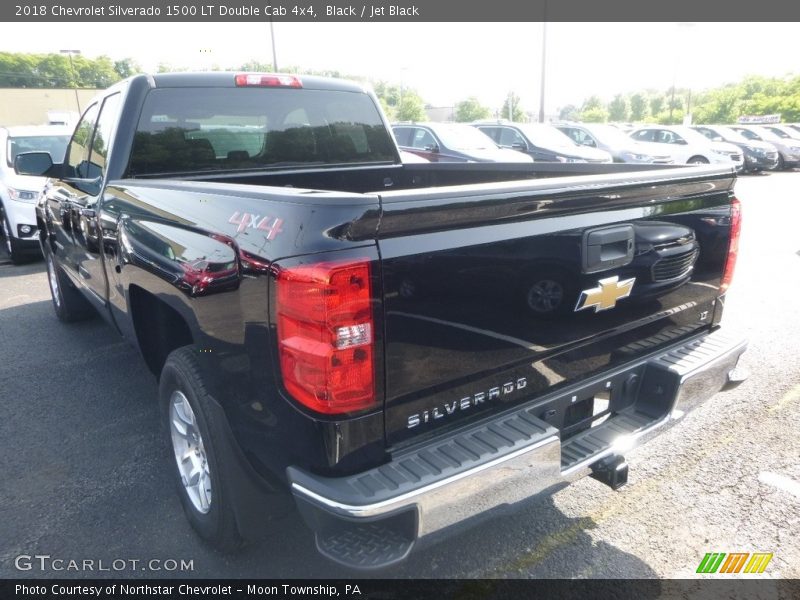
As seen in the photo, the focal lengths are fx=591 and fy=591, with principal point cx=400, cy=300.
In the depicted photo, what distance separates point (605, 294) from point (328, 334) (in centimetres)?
121

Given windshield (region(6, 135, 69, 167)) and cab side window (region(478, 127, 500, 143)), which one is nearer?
windshield (region(6, 135, 69, 167))

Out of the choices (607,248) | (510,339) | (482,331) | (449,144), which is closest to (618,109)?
(449,144)

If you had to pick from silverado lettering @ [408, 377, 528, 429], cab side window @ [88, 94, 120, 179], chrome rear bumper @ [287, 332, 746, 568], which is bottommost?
chrome rear bumper @ [287, 332, 746, 568]

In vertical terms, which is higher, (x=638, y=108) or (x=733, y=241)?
(x=733, y=241)

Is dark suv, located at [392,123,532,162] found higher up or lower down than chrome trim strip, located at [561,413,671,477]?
higher up

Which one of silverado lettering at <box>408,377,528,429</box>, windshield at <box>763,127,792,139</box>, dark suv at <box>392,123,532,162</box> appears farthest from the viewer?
windshield at <box>763,127,792,139</box>

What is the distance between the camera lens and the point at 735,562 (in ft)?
8.27

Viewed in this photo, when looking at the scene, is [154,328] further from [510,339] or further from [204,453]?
[510,339]

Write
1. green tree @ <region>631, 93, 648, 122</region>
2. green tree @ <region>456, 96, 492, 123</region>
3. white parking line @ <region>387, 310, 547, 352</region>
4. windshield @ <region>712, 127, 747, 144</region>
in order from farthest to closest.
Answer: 1. green tree @ <region>631, 93, 648, 122</region>
2. green tree @ <region>456, 96, 492, 123</region>
3. windshield @ <region>712, 127, 747, 144</region>
4. white parking line @ <region>387, 310, 547, 352</region>

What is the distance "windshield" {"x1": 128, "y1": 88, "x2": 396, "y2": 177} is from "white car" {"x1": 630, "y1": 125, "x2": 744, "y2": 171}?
15.4 m

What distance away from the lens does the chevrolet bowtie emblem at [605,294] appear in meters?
2.29

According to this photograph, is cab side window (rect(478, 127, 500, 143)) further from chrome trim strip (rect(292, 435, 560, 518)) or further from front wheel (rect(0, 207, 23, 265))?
chrome trim strip (rect(292, 435, 560, 518))

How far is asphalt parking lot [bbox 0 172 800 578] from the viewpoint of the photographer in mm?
2539

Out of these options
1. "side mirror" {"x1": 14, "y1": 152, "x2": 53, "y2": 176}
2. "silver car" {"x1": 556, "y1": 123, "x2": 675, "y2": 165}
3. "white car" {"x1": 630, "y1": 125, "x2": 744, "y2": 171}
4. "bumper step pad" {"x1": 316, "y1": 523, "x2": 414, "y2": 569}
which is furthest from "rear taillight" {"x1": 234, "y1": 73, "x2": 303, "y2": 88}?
"white car" {"x1": 630, "y1": 125, "x2": 744, "y2": 171}
